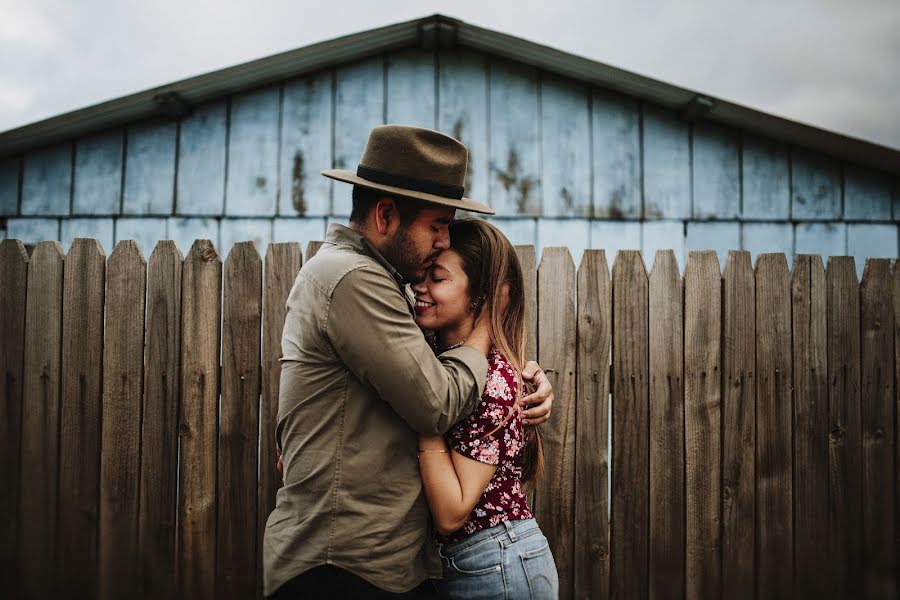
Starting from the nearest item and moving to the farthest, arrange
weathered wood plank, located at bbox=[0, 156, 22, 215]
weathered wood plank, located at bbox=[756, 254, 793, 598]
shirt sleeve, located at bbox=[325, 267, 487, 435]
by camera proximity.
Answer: shirt sleeve, located at bbox=[325, 267, 487, 435]
weathered wood plank, located at bbox=[756, 254, 793, 598]
weathered wood plank, located at bbox=[0, 156, 22, 215]

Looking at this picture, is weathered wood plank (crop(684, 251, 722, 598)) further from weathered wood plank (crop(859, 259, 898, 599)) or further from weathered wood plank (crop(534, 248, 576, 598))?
weathered wood plank (crop(859, 259, 898, 599))

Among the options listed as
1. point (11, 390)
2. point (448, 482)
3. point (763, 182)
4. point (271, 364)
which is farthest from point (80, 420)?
point (763, 182)

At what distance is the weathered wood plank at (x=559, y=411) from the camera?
10.7 ft

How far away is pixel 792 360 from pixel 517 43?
348cm

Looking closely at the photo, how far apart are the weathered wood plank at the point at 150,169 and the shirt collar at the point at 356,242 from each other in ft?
13.2

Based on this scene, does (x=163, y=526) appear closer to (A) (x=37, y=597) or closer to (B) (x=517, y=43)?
(A) (x=37, y=597)

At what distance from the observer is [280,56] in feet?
16.6

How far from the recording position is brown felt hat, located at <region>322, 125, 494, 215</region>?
6.68ft

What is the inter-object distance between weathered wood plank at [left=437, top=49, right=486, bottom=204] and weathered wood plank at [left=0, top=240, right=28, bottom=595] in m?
3.51

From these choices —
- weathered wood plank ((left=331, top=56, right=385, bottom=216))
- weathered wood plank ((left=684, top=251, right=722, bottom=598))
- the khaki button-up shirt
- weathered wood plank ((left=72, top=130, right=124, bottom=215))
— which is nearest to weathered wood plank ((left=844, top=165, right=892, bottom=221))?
weathered wood plank ((left=684, top=251, right=722, bottom=598))

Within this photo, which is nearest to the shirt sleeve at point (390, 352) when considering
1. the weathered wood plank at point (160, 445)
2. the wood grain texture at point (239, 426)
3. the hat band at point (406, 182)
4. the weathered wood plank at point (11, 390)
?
the hat band at point (406, 182)

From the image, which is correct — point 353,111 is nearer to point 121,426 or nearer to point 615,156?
point 615,156

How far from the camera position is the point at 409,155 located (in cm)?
204

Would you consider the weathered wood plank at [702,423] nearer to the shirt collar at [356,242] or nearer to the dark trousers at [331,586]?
the shirt collar at [356,242]
